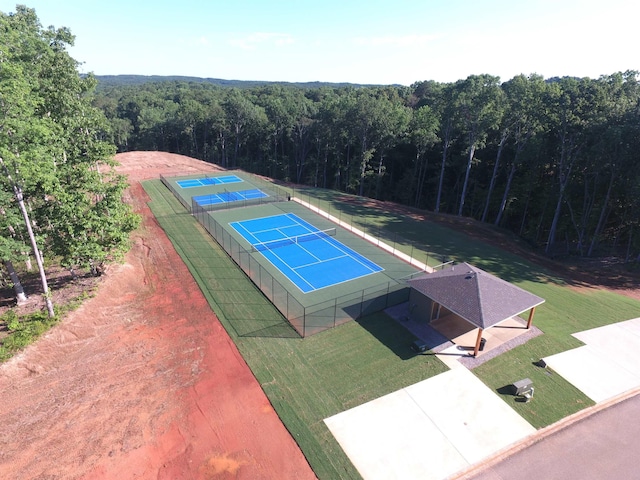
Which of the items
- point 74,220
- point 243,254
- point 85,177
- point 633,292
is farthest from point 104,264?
point 633,292

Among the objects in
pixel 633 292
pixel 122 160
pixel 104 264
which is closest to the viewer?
pixel 104 264

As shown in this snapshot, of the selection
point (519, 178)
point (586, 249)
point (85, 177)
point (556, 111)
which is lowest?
point (586, 249)

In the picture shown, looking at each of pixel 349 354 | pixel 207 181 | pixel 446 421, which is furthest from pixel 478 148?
pixel 446 421

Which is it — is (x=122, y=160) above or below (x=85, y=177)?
below

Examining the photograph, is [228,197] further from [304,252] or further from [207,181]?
[304,252]

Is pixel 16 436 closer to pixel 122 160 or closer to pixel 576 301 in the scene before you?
pixel 576 301

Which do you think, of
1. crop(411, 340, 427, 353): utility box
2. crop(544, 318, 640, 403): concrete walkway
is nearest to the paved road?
crop(544, 318, 640, 403): concrete walkway

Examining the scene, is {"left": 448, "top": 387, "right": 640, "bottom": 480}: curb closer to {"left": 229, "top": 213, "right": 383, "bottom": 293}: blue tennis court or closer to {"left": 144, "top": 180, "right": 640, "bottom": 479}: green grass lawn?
{"left": 144, "top": 180, "right": 640, "bottom": 479}: green grass lawn

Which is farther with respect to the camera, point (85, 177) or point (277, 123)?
point (277, 123)
